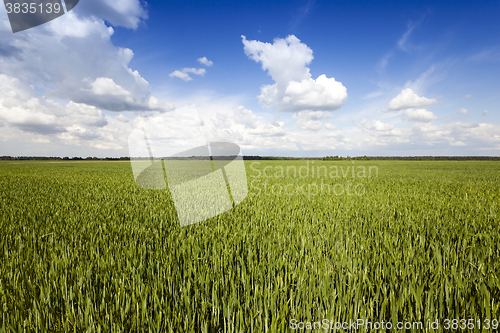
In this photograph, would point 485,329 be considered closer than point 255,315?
Yes

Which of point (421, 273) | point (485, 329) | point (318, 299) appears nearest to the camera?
point (485, 329)

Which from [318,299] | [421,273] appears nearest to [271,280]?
[318,299]

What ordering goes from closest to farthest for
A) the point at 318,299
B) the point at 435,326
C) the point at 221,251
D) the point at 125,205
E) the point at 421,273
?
the point at 435,326 → the point at 318,299 → the point at 421,273 → the point at 221,251 → the point at 125,205

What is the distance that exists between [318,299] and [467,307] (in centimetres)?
104

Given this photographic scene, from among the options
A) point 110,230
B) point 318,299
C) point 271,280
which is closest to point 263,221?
point 271,280

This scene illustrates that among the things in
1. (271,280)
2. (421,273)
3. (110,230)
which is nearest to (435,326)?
Answer: (421,273)

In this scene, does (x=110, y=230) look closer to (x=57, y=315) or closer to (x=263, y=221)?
(x=57, y=315)

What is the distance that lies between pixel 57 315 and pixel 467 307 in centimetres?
300

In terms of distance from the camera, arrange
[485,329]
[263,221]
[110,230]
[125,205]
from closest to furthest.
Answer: [485,329] < [110,230] < [263,221] < [125,205]

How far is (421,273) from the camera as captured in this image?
2045 millimetres

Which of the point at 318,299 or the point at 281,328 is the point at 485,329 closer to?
the point at 318,299

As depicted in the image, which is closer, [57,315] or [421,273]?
[57,315]

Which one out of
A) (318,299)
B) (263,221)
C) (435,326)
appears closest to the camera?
(435,326)

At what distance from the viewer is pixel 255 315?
148 centimetres
